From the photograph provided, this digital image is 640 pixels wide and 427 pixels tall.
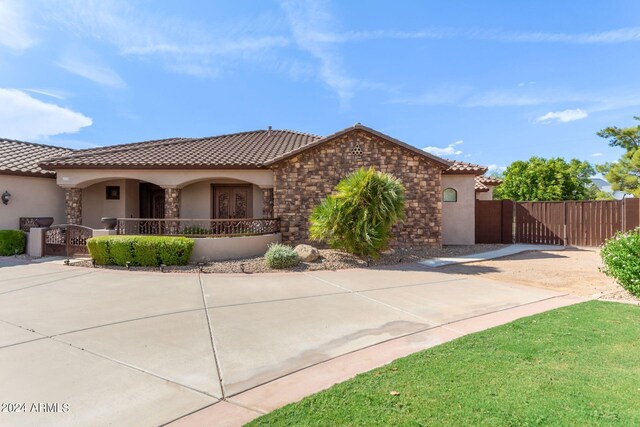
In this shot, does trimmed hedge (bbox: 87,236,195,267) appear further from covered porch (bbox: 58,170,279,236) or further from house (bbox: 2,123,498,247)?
house (bbox: 2,123,498,247)

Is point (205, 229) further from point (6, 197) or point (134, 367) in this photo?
point (134, 367)

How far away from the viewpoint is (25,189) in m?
14.6

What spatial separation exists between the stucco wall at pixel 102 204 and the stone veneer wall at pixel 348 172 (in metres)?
7.78

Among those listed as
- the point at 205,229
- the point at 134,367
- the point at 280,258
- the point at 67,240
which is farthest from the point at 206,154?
the point at 134,367

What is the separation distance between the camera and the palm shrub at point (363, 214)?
11531mm

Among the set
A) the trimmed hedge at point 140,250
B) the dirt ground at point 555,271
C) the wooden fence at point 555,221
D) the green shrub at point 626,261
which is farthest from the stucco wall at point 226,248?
the wooden fence at point 555,221

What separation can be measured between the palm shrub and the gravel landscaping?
0.50 meters

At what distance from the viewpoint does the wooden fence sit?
53.4 ft

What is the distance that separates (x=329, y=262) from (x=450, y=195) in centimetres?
774

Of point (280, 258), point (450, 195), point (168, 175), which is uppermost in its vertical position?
point (168, 175)

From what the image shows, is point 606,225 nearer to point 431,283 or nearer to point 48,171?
point 431,283

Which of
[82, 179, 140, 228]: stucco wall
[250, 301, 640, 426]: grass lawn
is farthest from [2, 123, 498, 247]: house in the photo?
[250, 301, 640, 426]: grass lawn

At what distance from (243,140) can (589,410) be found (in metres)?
18.5

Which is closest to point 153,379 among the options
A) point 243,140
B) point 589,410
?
point 589,410
